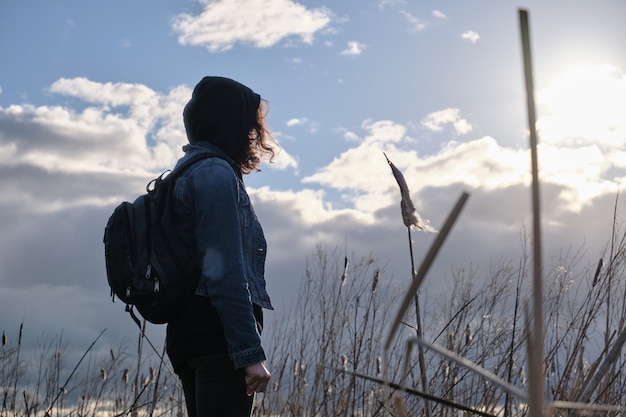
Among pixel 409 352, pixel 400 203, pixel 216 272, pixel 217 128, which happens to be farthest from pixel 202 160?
pixel 409 352

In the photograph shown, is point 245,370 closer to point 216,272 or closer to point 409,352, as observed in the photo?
point 216,272

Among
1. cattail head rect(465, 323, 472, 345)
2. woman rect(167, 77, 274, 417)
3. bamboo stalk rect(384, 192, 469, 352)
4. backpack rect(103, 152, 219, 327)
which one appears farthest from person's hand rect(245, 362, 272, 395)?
cattail head rect(465, 323, 472, 345)

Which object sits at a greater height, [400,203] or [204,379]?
[400,203]

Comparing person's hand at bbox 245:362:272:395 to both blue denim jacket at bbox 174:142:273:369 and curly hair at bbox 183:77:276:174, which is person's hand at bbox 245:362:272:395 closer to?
blue denim jacket at bbox 174:142:273:369

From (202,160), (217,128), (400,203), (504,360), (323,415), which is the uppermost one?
(217,128)

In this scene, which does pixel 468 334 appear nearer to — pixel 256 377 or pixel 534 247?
pixel 256 377

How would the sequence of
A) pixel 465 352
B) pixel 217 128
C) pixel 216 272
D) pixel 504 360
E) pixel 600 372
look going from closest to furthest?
pixel 600 372 < pixel 216 272 < pixel 217 128 < pixel 504 360 < pixel 465 352

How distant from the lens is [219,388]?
1.49 metres

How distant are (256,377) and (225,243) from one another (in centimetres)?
30

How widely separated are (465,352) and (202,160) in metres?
1.98

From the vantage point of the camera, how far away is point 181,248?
1.59 meters

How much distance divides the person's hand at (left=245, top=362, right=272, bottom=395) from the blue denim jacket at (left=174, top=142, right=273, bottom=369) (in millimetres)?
15

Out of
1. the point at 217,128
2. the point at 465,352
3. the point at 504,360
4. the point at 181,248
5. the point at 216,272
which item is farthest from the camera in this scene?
the point at 465,352

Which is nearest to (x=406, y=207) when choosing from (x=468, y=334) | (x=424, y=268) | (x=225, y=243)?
(x=225, y=243)
